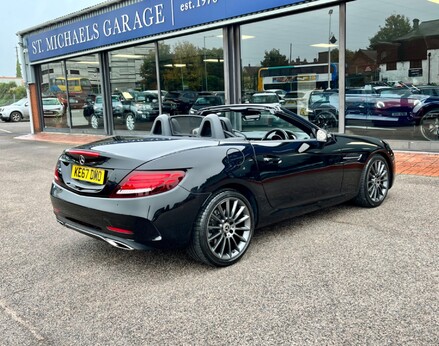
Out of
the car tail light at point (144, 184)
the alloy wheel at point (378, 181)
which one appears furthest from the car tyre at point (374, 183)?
the car tail light at point (144, 184)

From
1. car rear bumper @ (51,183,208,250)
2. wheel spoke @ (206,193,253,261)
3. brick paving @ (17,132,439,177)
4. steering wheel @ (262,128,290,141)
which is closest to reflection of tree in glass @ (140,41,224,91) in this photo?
brick paving @ (17,132,439,177)

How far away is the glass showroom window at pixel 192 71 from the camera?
38.3 ft

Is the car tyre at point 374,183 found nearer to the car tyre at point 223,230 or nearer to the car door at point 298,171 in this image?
the car door at point 298,171

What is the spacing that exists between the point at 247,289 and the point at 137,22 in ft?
38.4

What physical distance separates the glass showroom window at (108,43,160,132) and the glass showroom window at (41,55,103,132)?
3.58 ft

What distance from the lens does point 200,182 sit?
3.35m

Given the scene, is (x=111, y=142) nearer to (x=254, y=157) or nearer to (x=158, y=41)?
(x=254, y=157)

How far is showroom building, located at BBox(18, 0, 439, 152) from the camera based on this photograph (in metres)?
8.50

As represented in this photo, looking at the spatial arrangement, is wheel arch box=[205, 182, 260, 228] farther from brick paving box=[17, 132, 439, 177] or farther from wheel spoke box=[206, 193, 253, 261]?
brick paving box=[17, 132, 439, 177]

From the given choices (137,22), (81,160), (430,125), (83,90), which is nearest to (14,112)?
(83,90)

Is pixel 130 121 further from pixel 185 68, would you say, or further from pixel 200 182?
pixel 200 182

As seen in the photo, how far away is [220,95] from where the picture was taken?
1178 centimetres

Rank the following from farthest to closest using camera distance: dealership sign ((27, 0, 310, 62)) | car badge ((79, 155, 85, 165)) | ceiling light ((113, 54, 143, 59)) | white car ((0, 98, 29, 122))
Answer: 1. white car ((0, 98, 29, 122))
2. ceiling light ((113, 54, 143, 59))
3. dealership sign ((27, 0, 310, 62))
4. car badge ((79, 155, 85, 165))

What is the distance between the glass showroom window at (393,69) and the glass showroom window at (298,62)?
43 centimetres
